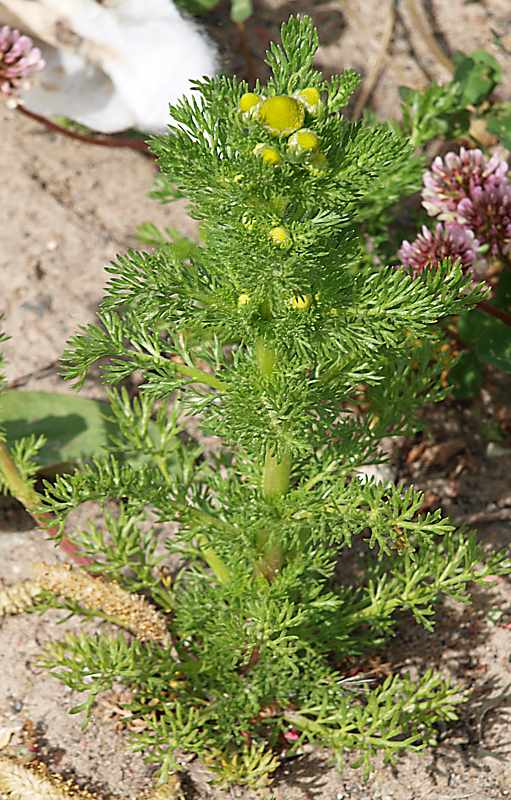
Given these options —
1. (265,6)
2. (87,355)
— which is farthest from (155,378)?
(265,6)

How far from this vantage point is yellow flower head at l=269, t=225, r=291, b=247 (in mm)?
1163

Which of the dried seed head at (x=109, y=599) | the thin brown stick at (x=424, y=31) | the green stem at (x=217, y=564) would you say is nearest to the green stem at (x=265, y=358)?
the green stem at (x=217, y=564)

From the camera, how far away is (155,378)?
1406 millimetres

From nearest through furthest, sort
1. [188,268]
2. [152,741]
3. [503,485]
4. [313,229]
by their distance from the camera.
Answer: [313,229] → [188,268] → [152,741] → [503,485]

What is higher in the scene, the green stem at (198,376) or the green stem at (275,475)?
the green stem at (198,376)

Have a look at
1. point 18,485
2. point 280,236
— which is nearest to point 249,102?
point 280,236

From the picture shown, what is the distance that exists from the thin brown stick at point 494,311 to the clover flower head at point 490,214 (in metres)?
0.11

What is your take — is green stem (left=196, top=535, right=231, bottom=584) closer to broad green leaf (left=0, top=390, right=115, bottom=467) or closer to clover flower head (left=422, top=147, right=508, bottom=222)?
broad green leaf (left=0, top=390, right=115, bottom=467)

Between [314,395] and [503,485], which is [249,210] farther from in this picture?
[503,485]

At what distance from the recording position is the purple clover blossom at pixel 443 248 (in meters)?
1.89

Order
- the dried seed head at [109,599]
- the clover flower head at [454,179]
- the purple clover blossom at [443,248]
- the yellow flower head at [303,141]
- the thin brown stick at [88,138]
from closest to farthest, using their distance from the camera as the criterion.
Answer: the yellow flower head at [303,141] < the dried seed head at [109,599] < the purple clover blossom at [443,248] < the clover flower head at [454,179] < the thin brown stick at [88,138]

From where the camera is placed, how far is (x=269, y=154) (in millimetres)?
1098

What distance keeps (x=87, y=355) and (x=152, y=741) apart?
0.62m

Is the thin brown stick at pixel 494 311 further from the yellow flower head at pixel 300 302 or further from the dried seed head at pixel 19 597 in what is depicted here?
the dried seed head at pixel 19 597
